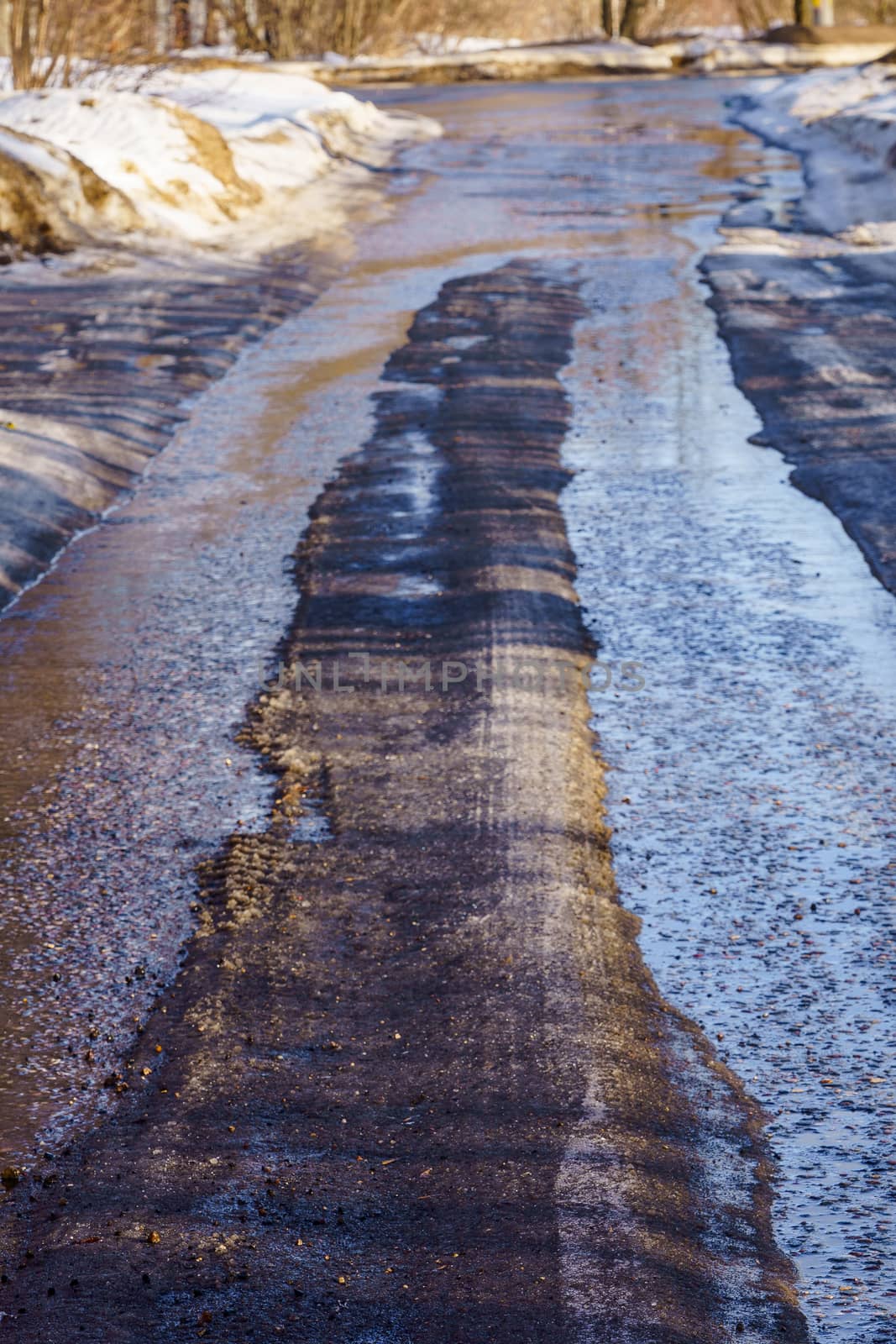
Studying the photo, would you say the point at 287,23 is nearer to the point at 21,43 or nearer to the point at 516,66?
the point at 516,66

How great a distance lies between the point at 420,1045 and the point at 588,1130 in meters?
0.49

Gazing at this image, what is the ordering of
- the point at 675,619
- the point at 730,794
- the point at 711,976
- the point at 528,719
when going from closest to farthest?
the point at 711,976, the point at 730,794, the point at 528,719, the point at 675,619

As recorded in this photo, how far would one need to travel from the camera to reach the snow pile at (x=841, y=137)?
15586 millimetres

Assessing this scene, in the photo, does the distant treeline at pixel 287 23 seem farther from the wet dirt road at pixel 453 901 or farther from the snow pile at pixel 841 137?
the wet dirt road at pixel 453 901

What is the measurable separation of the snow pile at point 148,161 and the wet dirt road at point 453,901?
7.48 m

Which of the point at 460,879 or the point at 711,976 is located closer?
the point at 711,976

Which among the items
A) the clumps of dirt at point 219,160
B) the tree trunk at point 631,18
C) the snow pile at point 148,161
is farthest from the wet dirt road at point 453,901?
the tree trunk at point 631,18

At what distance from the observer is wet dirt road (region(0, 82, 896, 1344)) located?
2.92 metres

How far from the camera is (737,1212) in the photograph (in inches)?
120

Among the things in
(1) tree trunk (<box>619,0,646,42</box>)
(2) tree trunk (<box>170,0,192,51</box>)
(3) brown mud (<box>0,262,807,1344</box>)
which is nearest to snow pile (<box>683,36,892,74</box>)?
(1) tree trunk (<box>619,0,646,42</box>)

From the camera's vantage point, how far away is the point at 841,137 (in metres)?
22.2

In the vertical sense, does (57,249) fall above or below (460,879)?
above

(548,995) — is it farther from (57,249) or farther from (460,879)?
(57,249)

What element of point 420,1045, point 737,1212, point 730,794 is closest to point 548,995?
point 420,1045
